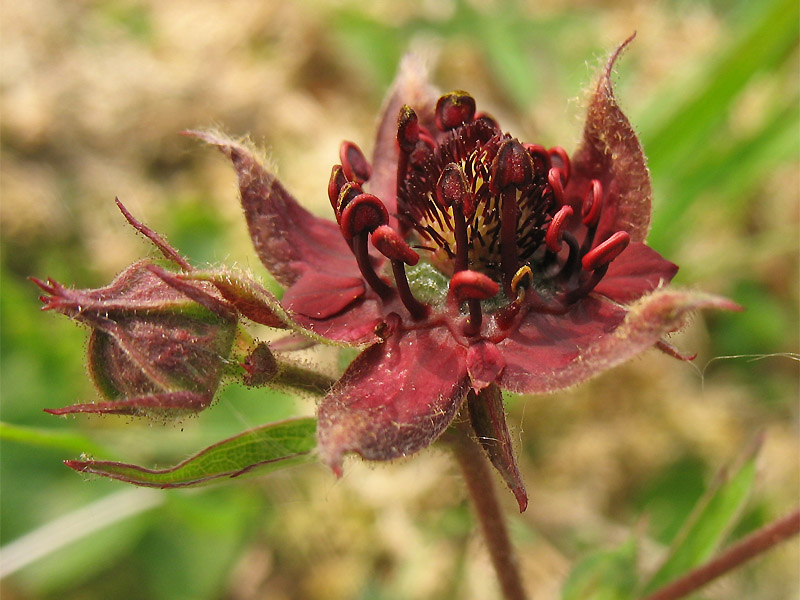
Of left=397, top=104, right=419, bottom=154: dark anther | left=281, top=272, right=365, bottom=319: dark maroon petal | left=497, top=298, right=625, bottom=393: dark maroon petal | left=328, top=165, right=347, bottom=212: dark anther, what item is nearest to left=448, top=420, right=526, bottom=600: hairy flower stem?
left=497, top=298, right=625, bottom=393: dark maroon petal

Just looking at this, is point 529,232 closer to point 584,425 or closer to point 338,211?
point 338,211

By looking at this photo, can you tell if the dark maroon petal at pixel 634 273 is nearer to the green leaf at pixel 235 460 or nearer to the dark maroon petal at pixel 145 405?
the green leaf at pixel 235 460

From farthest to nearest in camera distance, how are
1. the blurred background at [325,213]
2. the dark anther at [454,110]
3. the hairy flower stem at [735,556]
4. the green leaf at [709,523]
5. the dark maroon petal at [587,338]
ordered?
1. the blurred background at [325,213]
2. the green leaf at [709,523]
3. the hairy flower stem at [735,556]
4. the dark anther at [454,110]
5. the dark maroon petal at [587,338]

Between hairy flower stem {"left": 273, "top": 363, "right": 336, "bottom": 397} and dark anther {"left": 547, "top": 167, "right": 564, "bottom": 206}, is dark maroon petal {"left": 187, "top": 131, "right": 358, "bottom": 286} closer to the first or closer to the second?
hairy flower stem {"left": 273, "top": 363, "right": 336, "bottom": 397}

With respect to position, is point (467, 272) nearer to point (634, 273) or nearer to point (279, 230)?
point (634, 273)

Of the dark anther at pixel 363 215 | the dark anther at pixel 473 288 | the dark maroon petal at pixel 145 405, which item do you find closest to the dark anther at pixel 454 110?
the dark anther at pixel 363 215

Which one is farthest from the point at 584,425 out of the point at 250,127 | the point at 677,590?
the point at 250,127

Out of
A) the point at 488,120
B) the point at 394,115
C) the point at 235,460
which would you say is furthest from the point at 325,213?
the point at 235,460
